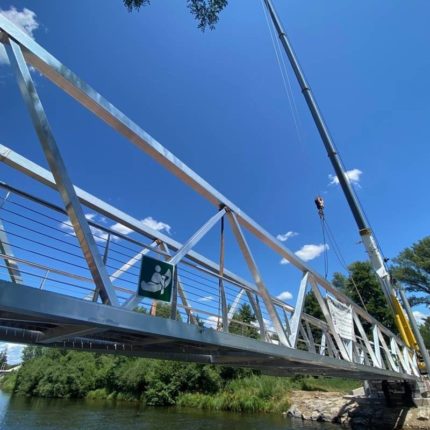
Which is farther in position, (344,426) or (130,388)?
(130,388)

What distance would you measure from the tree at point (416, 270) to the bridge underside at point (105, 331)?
31151 mm

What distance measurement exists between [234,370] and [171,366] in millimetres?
5347

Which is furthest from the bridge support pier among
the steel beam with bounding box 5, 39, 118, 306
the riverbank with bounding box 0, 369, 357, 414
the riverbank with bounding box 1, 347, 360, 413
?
the steel beam with bounding box 5, 39, 118, 306

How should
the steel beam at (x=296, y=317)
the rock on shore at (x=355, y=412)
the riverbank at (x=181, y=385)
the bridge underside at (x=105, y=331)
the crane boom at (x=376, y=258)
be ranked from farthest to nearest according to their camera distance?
the riverbank at (x=181, y=385)
the rock on shore at (x=355, y=412)
the crane boom at (x=376, y=258)
the steel beam at (x=296, y=317)
the bridge underside at (x=105, y=331)

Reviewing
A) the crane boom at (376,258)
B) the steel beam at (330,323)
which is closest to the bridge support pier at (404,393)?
the crane boom at (376,258)

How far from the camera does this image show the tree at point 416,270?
3463cm

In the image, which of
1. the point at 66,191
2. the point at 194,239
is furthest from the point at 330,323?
the point at 66,191

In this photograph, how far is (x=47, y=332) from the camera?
5340 mm

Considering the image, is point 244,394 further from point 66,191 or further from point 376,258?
point 66,191

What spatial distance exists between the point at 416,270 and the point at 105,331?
3882cm

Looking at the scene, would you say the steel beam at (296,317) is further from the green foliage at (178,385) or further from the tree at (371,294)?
the tree at (371,294)

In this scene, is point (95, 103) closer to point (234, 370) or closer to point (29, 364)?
point (234, 370)

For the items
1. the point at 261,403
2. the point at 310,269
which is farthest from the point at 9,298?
the point at 261,403

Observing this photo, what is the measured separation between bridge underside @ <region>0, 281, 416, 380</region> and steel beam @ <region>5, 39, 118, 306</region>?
304 millimetres
